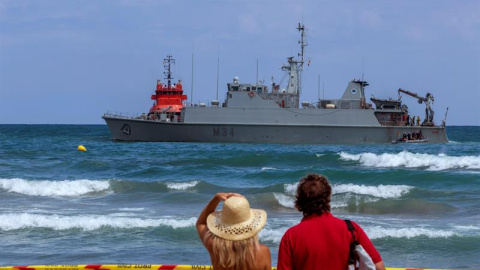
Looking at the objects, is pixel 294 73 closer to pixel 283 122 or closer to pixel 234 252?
pixel 283 122

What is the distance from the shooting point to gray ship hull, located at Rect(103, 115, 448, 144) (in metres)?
44.4

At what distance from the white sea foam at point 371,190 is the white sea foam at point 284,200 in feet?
3.05

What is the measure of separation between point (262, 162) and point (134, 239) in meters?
20.6

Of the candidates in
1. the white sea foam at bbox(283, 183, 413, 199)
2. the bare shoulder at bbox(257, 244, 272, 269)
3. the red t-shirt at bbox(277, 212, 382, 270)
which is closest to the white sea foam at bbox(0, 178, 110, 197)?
the white sea foam at bbox(283, 183, 413, 199)

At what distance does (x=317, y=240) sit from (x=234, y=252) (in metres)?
0.43

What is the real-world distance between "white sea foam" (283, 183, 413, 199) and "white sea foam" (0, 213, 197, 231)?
670cm

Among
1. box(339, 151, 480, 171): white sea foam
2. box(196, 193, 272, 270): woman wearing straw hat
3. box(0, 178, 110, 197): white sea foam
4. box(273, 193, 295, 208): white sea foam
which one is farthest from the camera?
box(339, 151, 480, 171): white sea foam

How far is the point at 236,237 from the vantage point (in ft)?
12.3

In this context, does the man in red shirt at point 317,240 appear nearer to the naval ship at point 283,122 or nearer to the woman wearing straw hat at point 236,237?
the woman wearing straw hat at point 236,237

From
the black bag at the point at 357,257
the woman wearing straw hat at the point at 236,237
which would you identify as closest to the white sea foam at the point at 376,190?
the black bag at the point at 357,257

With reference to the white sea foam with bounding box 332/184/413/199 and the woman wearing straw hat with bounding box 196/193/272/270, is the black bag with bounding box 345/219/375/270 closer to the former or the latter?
the woman wearing straw hat with bounding box 196/193/272/270

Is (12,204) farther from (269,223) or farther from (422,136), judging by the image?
(422,136)

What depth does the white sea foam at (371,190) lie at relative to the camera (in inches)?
766

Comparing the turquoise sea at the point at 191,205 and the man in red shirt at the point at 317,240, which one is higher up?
the man in red shirt at the point at 317,240
